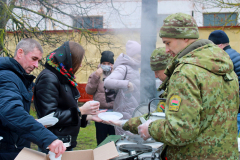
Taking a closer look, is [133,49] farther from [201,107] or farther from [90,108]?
[201,107]

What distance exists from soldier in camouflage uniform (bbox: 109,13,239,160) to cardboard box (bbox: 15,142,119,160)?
0.36 meters

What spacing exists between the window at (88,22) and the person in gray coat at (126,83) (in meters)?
2.14

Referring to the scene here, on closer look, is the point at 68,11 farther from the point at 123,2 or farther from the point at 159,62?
the point at 159,62

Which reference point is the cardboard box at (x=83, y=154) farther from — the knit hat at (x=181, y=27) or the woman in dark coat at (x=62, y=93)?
the knit hat at (x=181, y=27)

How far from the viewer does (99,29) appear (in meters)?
5.23

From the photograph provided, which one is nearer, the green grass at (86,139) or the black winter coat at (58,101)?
the black winter coat at (58,101)

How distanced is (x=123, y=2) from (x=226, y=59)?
13.4ft

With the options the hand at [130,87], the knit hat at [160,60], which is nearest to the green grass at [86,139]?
the hand at [130,87]

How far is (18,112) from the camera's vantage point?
57.0 inches

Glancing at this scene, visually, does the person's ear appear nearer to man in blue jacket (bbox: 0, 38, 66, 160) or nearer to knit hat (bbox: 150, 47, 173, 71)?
man in blue jacket (bbox: 0, 38, 66, 160)

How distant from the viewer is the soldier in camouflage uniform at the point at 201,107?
1133mm

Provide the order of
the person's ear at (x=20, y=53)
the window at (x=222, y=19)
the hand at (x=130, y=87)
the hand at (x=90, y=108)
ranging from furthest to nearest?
1. the window at (x=222, y=19)
2. the hand at (x=130, y=87)
3. the hand at (x=90, y=108)
4. the person's ear at (x=20, y=53)

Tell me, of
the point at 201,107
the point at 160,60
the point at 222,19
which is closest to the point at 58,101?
the point at 160,60

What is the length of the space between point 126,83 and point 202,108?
183 centimetres
